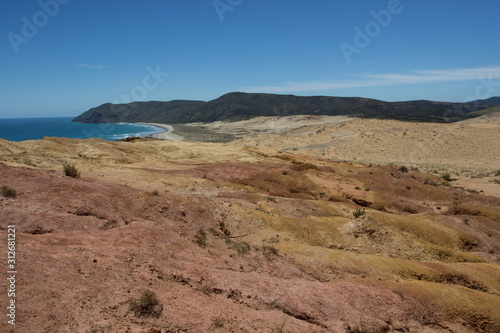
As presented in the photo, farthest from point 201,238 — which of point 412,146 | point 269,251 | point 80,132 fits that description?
point 80,132

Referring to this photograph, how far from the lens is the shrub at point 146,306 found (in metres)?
5.09

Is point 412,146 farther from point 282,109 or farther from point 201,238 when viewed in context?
point 282,109

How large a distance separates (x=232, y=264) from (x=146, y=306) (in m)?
3.34

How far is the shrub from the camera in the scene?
509 centimetres

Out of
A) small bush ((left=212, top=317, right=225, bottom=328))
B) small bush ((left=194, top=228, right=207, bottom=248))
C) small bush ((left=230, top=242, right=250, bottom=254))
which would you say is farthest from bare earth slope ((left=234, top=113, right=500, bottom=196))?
small bush ((left=212, top=317, right=225, bottom=328))

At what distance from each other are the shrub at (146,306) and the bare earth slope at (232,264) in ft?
0.08

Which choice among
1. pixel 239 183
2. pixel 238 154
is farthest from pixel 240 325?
pixel 238 154

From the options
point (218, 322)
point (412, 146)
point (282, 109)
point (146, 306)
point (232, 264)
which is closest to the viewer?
point (146, 306)

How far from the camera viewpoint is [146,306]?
5.18 metres

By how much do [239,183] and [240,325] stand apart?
14.6 meters

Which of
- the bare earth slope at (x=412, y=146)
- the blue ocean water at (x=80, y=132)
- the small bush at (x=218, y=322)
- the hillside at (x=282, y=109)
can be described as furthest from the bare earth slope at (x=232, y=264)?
the hillside at (x=282, y=109)

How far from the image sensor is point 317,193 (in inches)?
781

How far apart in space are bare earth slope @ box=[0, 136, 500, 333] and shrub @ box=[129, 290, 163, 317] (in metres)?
0.03

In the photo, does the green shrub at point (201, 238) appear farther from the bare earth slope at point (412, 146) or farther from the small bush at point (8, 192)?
the bare earth slope at point (412, 146)
